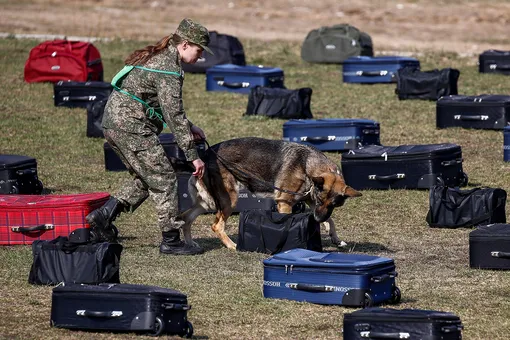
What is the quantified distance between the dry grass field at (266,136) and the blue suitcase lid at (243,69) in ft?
1.56

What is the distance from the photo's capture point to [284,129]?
16547 mm

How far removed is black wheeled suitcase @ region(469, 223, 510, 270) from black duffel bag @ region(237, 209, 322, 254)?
1.44 meters

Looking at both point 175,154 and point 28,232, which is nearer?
point 28,232

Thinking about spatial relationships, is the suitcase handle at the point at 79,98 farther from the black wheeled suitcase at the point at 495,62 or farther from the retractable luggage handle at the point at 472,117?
the black wheeled suitcase at the point at 495,62

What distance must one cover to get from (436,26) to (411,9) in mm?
4707

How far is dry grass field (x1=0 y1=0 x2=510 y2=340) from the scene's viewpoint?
28.5ft

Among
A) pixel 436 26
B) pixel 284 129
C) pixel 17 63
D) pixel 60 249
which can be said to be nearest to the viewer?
pixel 60 249

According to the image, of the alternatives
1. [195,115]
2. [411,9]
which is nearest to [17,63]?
[195,115]

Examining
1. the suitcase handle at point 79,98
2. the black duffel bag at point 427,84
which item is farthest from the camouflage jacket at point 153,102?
the black duffel bag at point 427,84

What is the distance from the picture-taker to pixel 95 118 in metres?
17.9

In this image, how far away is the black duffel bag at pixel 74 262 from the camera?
904 cm

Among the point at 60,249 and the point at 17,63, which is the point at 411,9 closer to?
the point at 17,63

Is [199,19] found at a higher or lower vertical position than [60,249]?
higher

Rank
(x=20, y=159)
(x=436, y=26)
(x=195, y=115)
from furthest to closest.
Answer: (x=436, y=26) < (x=195, y=115) < (x=20, y=159)
